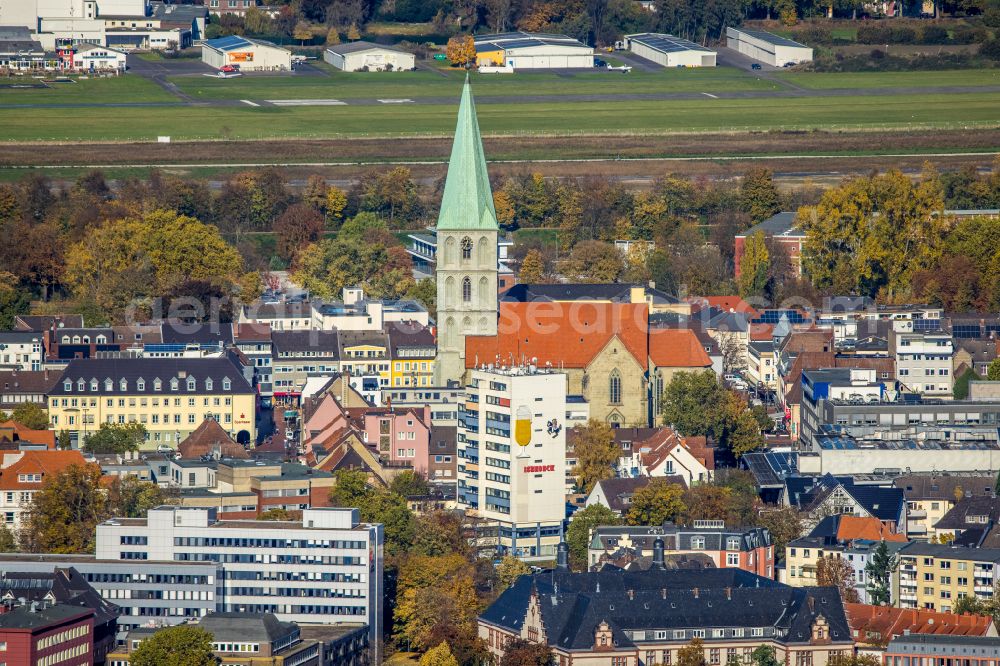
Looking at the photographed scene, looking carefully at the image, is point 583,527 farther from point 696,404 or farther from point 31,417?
point 31,417

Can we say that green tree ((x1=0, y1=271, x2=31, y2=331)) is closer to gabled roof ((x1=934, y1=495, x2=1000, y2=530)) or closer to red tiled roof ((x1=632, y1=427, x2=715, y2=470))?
red tiled roof ((x1=632, y1=427, x2=715, y2=470))

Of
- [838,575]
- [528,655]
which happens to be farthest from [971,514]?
[528,655]

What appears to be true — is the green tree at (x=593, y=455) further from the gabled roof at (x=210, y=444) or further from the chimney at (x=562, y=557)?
the gabled roof at (x=210, y=444)

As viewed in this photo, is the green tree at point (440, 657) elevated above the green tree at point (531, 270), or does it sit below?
below

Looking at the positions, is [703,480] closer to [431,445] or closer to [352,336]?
[431,445]

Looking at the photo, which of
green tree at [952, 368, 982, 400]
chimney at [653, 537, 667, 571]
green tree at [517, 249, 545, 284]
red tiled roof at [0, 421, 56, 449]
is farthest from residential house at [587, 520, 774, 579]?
green tree at [517, 249, 545, 284]

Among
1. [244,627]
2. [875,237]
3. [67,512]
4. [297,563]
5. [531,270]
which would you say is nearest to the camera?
[244,627]

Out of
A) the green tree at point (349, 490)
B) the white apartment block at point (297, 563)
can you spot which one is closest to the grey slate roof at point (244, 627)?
the white apartment block at point (297, 563)
